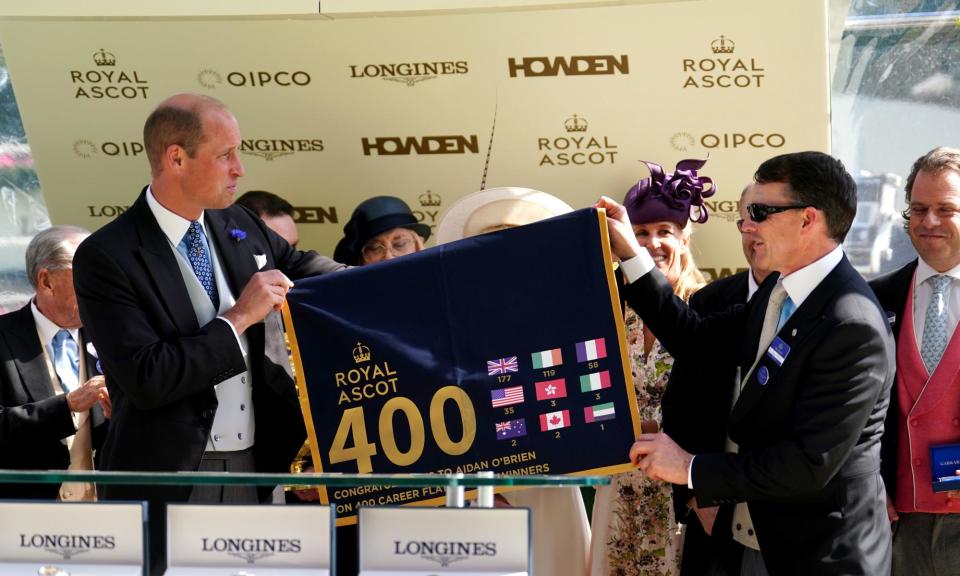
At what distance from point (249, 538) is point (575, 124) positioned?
10.2 feet

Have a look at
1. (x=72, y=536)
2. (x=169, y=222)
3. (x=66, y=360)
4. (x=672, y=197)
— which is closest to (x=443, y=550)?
(x=72, y=536)

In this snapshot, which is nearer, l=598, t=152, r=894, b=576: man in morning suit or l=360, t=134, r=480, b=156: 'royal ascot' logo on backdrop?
l=598, t=152, r=894, b=576: man in morning suit

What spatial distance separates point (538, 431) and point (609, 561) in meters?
0.90

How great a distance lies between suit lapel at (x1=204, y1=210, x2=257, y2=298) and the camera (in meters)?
3.71

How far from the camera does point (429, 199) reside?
17.6 ft

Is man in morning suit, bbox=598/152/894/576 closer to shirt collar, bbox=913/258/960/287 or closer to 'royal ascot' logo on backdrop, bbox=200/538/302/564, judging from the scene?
shirt collar, bbox=913/258/960/287

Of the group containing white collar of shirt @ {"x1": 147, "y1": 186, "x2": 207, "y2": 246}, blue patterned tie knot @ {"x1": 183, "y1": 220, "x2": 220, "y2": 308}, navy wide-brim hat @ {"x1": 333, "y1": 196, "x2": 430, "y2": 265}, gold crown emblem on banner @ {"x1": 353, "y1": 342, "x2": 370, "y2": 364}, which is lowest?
gold crown emblem on banner @ {"x1": 353, "y1": 342, "x2": 370, "y2": 364}

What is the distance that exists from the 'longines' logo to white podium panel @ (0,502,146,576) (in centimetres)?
328

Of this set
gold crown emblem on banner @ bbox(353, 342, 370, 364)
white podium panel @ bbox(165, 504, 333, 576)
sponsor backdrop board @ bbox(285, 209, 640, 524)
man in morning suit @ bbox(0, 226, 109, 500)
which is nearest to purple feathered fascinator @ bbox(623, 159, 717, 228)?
sponsor backdrop board @ bbox(285, 209, 640, 524)

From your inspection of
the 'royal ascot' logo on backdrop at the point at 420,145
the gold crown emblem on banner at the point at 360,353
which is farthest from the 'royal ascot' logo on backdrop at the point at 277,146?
the gold crown emblem on banner at the point at 360,353

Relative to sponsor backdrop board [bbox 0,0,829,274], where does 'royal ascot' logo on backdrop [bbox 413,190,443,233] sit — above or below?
below

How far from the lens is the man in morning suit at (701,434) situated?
3482 mm

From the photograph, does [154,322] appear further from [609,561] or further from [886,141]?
[886,141]

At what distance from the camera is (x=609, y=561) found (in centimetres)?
418
